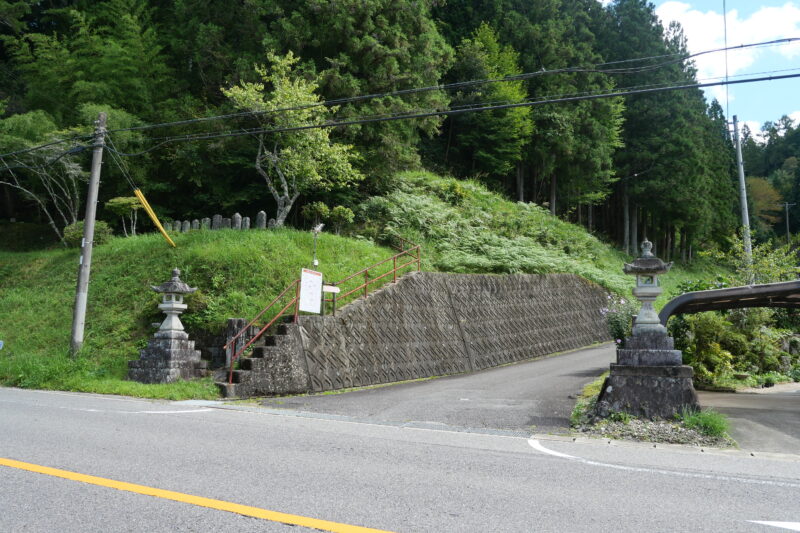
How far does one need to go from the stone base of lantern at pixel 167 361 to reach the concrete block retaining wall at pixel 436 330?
2.04 meters

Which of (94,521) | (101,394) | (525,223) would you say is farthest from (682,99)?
(94,521)

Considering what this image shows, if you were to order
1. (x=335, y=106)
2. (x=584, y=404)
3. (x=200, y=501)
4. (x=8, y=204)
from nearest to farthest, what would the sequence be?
Answer: (x=200, y=501), (x=584, y=404), (x=335, y=106), (x=8, y=204)

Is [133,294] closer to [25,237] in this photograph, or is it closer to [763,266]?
[25,237]

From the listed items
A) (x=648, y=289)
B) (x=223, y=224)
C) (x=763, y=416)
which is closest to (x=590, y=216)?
(x=223, y=224)

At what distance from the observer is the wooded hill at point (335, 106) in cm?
2323

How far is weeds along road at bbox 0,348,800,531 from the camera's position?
400 cm

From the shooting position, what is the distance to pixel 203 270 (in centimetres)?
1695

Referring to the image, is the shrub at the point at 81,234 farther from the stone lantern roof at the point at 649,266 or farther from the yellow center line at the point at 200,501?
the stone lantern roof at the point at 649,266

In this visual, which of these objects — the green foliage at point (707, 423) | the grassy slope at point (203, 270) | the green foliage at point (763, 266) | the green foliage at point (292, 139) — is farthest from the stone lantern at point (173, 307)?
the green foliage at point (763, 266)

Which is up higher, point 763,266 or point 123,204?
point 123,204

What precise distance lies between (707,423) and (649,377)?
1.01 m

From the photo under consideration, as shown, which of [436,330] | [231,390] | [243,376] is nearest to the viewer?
[231,390]

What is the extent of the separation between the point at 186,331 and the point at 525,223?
18.5 metres

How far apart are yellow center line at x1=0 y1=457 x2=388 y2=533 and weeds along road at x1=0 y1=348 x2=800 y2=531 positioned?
0.05 feet
